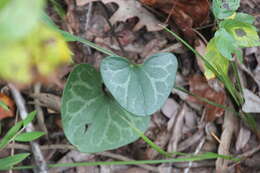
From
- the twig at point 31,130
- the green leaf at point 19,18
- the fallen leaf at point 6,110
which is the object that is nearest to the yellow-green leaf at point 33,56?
the green leaf at point 19,18

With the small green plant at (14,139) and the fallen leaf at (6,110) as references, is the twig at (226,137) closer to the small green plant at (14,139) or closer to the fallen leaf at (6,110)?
the small green plant at (14,139)

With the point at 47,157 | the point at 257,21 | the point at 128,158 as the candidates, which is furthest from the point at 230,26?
the point at 47,157

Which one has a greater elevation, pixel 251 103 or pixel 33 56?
pixel 33 56

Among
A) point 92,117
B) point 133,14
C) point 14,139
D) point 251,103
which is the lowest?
point 251,103

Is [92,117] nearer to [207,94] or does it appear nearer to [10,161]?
[10,161]

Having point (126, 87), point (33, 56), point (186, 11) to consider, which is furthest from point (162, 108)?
point (33, 56)

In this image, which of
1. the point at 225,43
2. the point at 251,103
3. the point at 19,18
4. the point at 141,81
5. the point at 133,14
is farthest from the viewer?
the point at 133,14

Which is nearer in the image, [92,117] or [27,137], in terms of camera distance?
[27,137]
